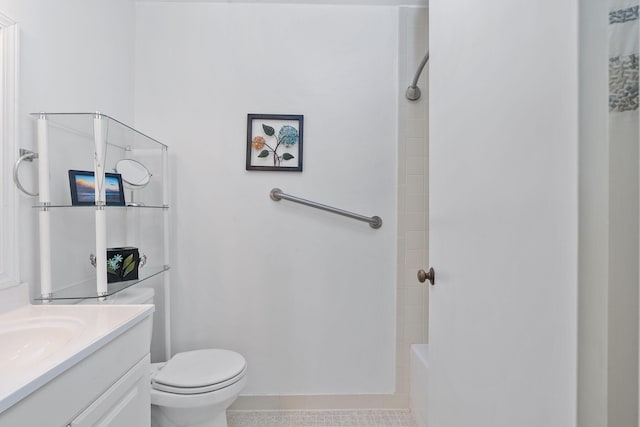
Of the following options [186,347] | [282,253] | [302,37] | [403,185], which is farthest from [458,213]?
[186,347]

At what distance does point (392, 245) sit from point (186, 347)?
133 centimetres

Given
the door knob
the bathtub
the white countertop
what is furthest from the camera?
the bathtub

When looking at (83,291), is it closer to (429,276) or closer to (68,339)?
(68,339)

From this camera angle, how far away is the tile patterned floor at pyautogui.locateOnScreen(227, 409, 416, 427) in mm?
1647

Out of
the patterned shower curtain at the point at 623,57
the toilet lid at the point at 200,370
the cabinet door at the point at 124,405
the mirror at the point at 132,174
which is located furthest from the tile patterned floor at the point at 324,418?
the patterned shower curtain at the point at 623,57

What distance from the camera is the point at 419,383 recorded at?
1.61m

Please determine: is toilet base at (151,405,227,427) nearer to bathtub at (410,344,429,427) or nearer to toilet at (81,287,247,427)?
toilet at (81,287,247,427)

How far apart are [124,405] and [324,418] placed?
1.13m

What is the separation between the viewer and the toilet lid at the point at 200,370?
4.23ft

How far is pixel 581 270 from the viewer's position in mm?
448

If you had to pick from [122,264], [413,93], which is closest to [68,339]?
[122,264]

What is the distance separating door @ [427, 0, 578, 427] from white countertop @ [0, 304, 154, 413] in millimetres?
942

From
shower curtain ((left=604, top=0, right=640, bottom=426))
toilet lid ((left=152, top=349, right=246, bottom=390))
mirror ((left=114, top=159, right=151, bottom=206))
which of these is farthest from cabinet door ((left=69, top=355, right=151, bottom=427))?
shower curtain ((left=604, top=0, right=640, bottom=426))

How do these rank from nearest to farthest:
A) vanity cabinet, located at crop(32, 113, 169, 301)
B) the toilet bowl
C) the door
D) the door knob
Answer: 1. the door
2. the door knob
3. vanity cabinet, located at crop(32, 113, 169, 301)
4. the toilet bowl
